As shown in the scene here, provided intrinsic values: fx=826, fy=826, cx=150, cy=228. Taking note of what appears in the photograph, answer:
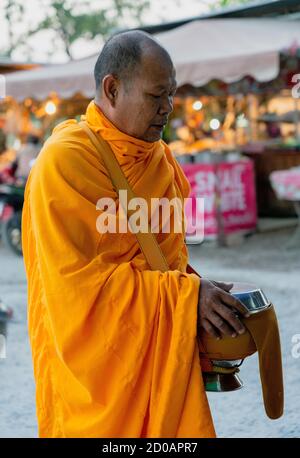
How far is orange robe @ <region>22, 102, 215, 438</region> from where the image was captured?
2258 mm

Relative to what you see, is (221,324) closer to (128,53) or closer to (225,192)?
(128,53)

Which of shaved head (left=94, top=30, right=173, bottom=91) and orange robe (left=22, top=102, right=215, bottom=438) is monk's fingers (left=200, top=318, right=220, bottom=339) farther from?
shaved head (left=94, top=30, right=173, bottom=91)

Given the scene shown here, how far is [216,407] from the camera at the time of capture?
4457mm

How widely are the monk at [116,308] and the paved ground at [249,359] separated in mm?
1790

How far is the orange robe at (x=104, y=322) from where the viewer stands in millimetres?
2258

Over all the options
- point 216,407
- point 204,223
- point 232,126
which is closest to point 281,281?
point 204,223

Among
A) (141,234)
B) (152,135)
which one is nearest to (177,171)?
(152,135)

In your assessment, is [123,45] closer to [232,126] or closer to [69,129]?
[69,129]

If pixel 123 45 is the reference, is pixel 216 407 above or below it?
below

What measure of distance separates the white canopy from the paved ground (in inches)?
78.0

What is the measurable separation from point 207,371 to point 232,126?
15.6 m

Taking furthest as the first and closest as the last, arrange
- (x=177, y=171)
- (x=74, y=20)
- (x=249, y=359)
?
(x=74, y=20), (x=249, y=359), (x=177, y=171)

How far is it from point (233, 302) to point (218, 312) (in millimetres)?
51

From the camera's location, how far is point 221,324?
2.23 m
